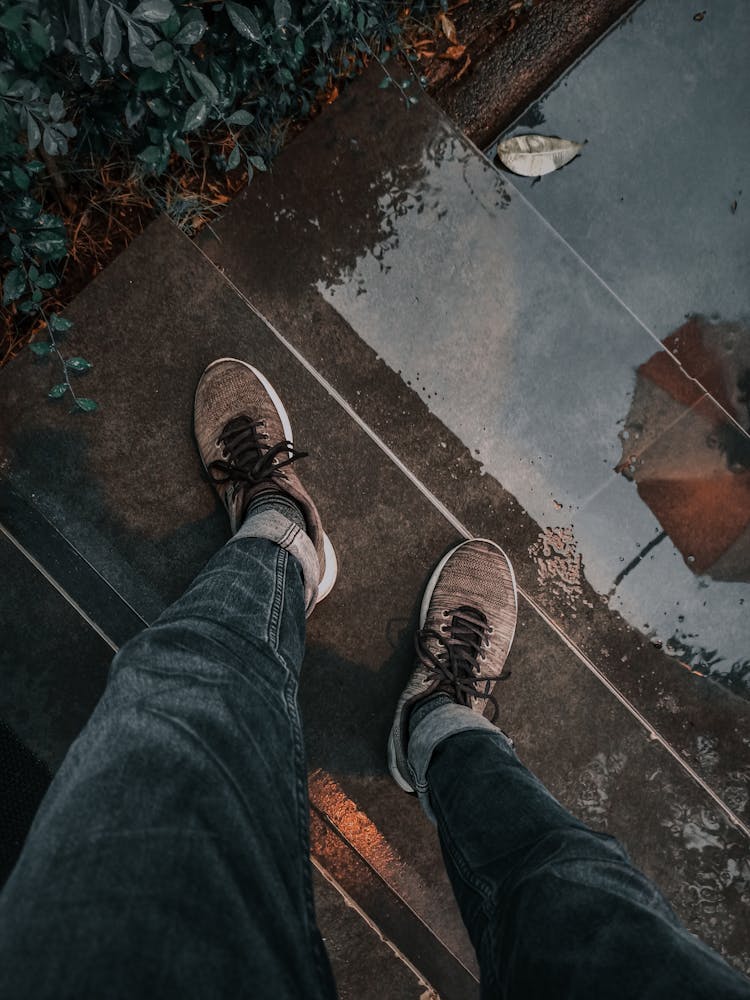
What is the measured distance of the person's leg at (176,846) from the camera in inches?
27.3

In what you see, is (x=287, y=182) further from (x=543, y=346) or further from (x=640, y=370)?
(x=640, y=370)

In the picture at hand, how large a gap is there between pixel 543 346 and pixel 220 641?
114cm

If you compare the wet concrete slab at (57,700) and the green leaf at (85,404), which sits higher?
the green leaf at (85,404)

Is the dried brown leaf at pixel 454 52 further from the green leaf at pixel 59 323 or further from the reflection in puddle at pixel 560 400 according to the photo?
the green leaf at pixel 59 323

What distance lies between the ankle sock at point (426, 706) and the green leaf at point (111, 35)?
1438 mm

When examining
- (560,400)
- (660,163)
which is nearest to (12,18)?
(560,400)

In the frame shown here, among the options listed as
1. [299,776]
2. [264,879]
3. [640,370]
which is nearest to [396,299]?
[640,370]

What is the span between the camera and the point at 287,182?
168 centimetres

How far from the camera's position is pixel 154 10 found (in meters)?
1.01

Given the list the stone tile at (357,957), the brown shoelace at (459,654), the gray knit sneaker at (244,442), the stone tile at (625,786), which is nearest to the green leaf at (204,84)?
the gray knit sneaker at (244,442)

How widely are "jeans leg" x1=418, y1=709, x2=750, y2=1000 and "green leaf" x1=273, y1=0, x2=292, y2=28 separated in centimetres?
152

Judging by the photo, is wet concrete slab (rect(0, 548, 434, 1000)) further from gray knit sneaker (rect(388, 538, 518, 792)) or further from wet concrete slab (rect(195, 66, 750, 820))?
wet concrete slab (rect(195, 66, 750, 820))

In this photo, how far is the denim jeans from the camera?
71cm

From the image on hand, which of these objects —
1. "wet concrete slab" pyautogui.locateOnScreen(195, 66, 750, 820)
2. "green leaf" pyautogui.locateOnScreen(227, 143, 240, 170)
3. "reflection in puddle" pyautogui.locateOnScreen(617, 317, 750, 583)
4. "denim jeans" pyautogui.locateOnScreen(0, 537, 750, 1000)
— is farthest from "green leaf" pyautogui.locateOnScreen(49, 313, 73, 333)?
"reflection in puddle" pyautogui.locateOnScreen(617, 317, 750, 583)
